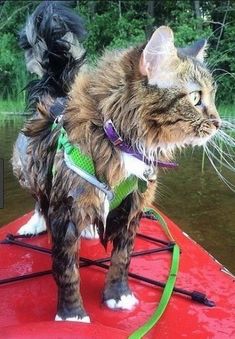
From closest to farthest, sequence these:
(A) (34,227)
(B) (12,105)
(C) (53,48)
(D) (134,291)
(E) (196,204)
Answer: (D) (134,291) → (C) (53,48) → (A) (34,227) → (E) (196,204) → (B) (12,105)

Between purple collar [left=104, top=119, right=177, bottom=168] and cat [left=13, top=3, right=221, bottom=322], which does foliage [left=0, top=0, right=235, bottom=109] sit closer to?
cat [left=13, top=3, right=221, bottom=322]

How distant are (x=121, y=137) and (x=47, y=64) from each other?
1.11 metres

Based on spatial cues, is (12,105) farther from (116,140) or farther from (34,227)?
(116,140)

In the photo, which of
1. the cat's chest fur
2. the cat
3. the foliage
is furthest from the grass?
the cat's chest fur

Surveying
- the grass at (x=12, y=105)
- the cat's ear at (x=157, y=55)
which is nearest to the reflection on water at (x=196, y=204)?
the cat's ear at (x=157, y=55)

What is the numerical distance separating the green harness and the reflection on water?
7.47 feet

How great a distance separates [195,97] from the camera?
6.44 feet

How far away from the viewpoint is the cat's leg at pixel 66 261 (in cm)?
202

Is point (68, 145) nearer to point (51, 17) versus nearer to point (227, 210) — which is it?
point (51, 17)

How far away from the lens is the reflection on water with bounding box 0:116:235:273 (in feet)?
15.1

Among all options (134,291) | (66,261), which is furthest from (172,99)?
(134,291)

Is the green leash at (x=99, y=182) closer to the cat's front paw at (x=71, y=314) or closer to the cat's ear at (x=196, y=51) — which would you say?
the cat's front paw at (x=71, y=314)

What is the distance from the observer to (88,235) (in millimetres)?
3004

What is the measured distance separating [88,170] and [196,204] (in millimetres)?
3508
